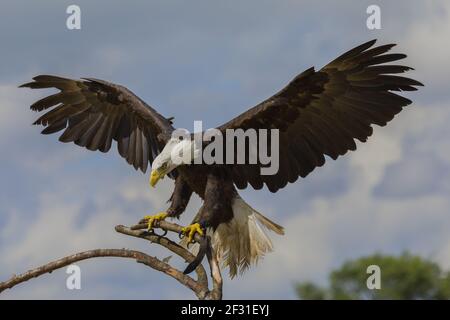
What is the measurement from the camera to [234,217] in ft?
36.4

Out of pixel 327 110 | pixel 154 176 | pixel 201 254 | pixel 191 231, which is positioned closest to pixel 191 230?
pixel 191 231

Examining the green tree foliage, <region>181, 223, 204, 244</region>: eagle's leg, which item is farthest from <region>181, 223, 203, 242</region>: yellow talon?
the green tree foliage

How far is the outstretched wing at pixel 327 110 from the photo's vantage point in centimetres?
1072

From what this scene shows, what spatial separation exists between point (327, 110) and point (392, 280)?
28254 millimetres

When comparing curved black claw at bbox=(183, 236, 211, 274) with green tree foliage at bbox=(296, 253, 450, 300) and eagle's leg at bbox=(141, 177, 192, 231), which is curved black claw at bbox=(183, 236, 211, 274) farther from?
green tree foliage at bbox=(296, 253, 450, 300)

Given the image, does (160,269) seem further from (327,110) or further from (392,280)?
(392,280)

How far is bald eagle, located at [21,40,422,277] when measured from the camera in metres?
10.7

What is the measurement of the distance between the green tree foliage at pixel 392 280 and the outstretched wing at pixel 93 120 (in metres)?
25.1

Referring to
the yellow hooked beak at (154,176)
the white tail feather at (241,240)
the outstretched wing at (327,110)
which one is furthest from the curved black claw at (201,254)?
the outstretched wing at (327,110)

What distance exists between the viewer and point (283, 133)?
11109 mm

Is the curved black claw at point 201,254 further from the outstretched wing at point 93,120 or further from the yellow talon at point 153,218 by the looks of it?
the outstretched wing at point 93,120

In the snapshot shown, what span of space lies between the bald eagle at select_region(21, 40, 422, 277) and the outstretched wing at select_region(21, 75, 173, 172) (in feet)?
1.08
